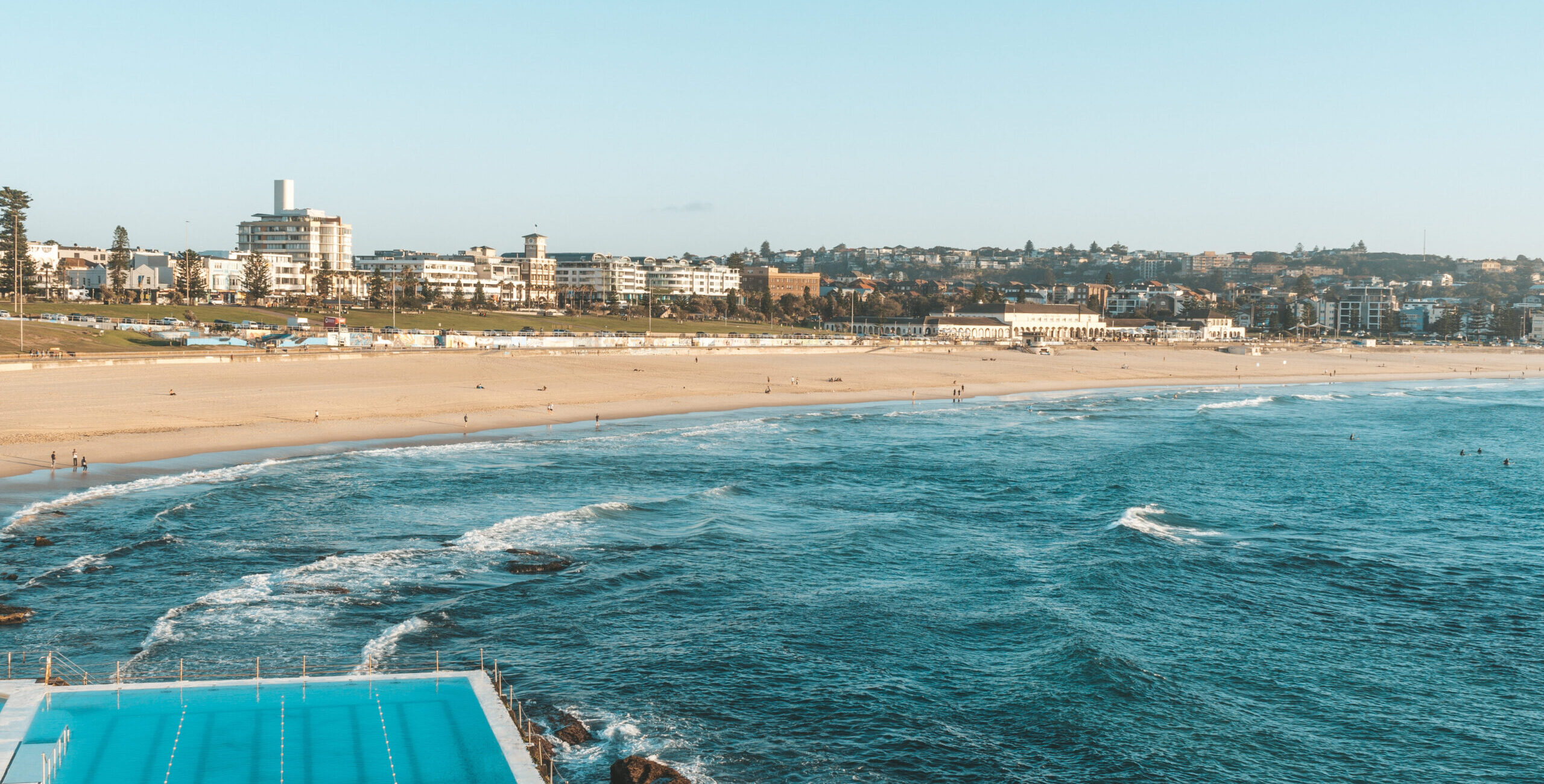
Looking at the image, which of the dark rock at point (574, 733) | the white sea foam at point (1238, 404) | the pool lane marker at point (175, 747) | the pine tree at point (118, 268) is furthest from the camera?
the pine tree at point (118, 268)

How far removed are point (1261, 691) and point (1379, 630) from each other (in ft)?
15.9

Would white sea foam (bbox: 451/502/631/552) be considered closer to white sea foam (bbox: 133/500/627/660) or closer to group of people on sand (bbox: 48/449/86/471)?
white sea foam (bbox: 133/500/627/660)

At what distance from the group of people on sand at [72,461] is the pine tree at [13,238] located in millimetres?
55264

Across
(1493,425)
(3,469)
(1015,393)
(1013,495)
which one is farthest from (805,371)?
(3,469)

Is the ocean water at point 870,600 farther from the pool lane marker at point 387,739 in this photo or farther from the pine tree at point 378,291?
the pine tree at point 378,291

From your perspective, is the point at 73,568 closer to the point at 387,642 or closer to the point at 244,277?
the point at 387,642

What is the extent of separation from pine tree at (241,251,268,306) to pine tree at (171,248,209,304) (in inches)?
173

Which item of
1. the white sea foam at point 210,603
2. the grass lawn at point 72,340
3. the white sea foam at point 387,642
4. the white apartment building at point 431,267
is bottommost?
the white sea foam at point 387,642

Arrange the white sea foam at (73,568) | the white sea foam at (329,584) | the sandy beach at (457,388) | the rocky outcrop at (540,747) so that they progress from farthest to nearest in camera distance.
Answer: the sandy beach at (457,388) < the white sea foam at (73,568) < the white sea foam at (329,584) < the rocky outcrop at (540,747)

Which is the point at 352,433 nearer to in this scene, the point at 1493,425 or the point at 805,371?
the point at 805,371

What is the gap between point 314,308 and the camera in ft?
377

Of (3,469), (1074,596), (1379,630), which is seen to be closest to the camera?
(1379,630)

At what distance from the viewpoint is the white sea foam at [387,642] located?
17.1m

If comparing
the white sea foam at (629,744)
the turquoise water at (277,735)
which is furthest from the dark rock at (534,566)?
the turquoise water at (277,735)
